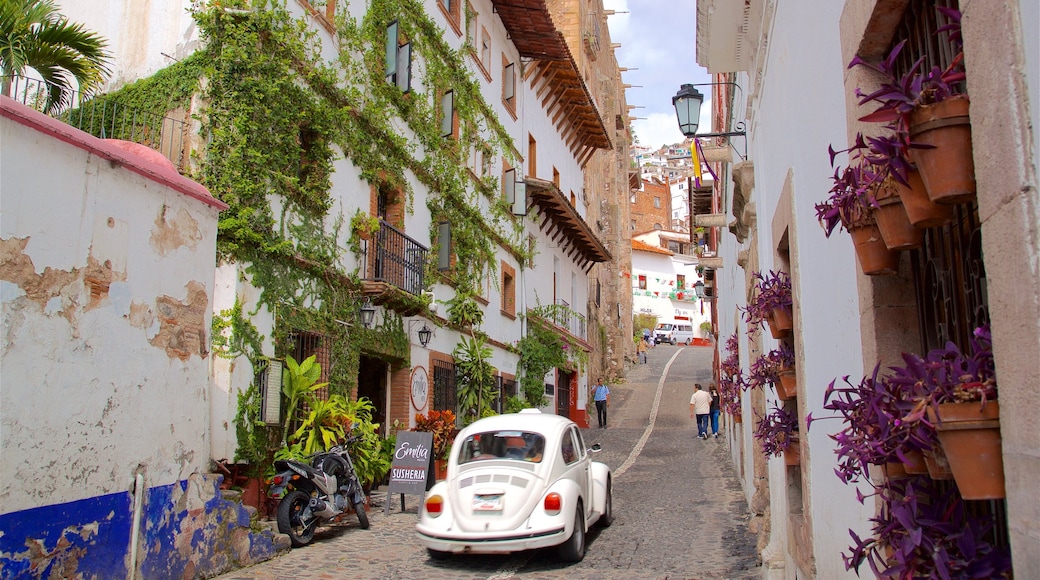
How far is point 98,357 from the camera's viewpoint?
6.86 metres

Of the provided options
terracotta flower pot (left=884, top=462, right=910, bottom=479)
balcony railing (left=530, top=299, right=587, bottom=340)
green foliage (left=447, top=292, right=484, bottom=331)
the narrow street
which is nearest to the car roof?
the narrow street

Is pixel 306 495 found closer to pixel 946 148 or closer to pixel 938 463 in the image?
pixel 938 463

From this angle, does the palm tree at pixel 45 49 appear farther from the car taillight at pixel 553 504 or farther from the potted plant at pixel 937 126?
the potted plant at pixel 937 126

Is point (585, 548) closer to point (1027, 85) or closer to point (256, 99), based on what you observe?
point (256, 99)

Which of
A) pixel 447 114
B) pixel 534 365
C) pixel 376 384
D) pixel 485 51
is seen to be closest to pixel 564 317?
pixel 534 365

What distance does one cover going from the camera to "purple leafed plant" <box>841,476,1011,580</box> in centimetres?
243

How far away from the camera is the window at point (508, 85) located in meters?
22.6

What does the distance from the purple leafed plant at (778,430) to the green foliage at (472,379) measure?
1119 centimetres

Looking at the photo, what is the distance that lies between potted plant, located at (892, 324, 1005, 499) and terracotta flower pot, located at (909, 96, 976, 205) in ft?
1.35

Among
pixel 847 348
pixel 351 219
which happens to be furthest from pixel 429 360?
pixel 847 348

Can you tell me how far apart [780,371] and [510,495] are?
11.8ft

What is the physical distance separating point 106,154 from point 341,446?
5048mm

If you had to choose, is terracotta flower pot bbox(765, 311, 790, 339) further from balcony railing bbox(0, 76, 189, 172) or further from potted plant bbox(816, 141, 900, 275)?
balcony railing bbox(0, 76, 189, 172)

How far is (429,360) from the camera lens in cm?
1636
